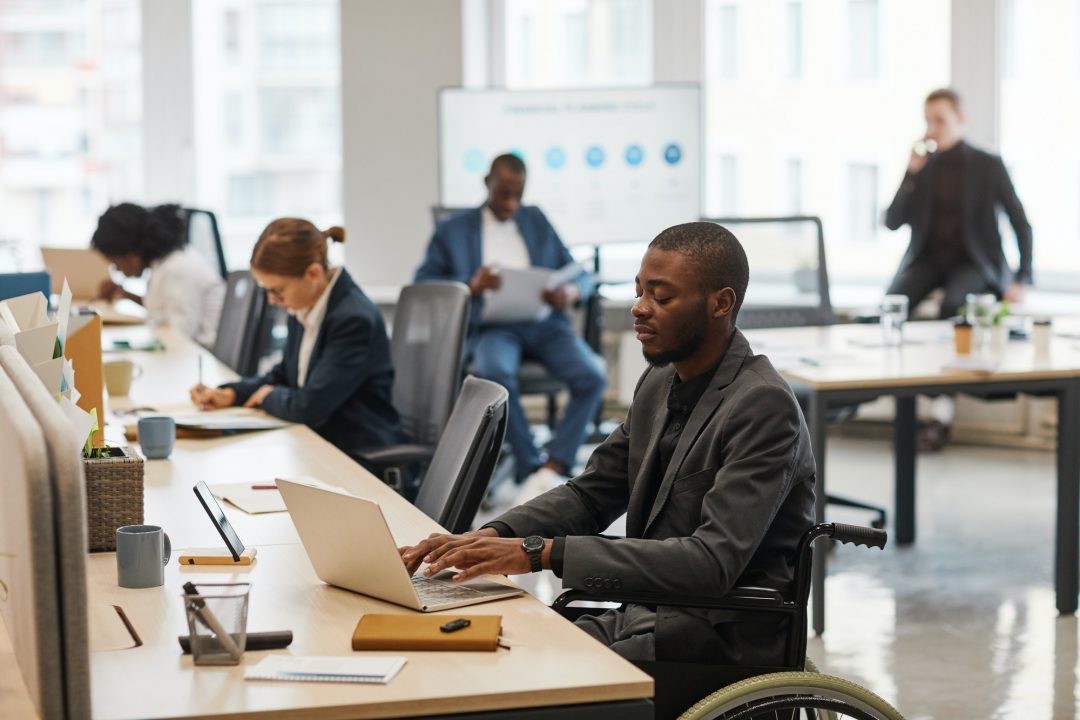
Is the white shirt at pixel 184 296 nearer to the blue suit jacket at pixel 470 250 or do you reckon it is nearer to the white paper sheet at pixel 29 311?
the blue suit jacket at pixel 470 250

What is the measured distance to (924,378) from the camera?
387cm

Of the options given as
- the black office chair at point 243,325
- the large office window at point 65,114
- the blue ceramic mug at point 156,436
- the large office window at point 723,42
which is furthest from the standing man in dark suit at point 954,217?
the blue ceramic mug at point 156,436

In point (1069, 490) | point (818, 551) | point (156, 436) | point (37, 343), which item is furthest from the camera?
point (1069, 490)

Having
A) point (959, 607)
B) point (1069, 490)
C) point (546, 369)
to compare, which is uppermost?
point (546, 369)

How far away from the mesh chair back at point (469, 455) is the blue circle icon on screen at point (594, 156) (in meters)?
3.94

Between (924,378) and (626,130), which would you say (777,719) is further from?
(626,130)

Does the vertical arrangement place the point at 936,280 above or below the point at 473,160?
below

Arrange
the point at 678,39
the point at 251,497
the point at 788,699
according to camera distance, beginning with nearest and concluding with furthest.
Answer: the point at 788,699, the point at 251,497, the point at 678,39

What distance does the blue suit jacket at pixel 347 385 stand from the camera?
11.5ft

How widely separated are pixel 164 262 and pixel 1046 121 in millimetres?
4052

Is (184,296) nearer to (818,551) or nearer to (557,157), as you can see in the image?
(557,157)

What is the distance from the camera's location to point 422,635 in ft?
5.73

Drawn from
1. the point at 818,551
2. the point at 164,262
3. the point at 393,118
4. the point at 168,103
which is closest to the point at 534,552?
the point at 818,551

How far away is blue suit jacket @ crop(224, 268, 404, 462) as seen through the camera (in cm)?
351
